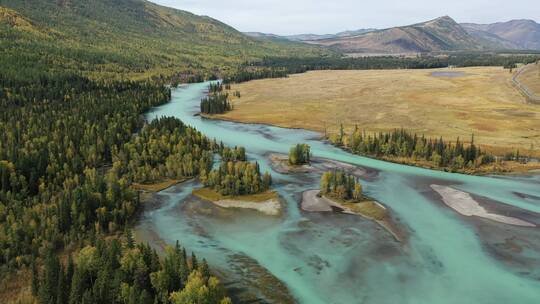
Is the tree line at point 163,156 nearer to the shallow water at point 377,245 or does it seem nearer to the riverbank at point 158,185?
the riverbank at point 158,185

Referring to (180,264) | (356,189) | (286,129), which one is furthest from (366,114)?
(180,264)

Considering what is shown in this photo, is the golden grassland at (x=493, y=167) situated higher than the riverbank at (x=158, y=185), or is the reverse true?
the golden grassland at (x=493, y=167)

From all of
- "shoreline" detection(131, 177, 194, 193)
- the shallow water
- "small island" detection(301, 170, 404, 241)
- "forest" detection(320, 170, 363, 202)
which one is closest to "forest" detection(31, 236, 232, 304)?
the shallow water

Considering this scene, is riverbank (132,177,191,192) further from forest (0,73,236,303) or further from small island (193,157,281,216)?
small island (193,157,281,216)

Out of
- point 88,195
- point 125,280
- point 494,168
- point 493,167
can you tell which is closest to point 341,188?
point 494,168

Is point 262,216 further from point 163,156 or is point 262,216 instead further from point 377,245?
point 163,156

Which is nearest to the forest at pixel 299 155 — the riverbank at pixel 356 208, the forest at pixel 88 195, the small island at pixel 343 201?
the forest at pixel 88 195
